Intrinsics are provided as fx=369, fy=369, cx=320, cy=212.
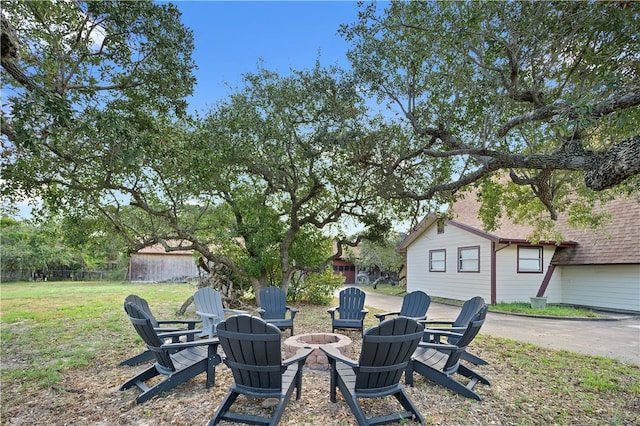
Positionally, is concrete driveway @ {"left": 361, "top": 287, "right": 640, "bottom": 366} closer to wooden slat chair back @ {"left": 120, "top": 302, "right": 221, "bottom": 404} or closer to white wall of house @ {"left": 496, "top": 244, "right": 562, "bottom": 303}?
white wall of house @ {"left": 496, "top": 244, "right": 562, "bottom": 303}

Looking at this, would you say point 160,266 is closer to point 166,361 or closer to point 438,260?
point 438,260

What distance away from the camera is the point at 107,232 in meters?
8.85

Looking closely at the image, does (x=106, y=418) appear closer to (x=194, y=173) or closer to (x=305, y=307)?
(x=194, y=173)

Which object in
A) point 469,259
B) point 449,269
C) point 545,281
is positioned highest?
point 469,259

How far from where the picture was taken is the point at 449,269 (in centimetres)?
1520

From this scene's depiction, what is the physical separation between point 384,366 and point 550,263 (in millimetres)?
12728

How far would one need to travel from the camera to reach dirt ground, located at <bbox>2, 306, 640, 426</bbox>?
3.36m

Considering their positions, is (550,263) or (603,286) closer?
(603,286)

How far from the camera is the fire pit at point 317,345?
468 centimetres

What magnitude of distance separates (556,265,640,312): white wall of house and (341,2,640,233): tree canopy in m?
5.30

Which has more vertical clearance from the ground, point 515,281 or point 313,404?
point 515,281

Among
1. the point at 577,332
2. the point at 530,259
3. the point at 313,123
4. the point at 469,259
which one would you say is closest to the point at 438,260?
the point at 469,259

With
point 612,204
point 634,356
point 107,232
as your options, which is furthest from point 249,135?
point 612,204

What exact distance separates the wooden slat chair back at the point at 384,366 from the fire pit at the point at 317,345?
1.23 metres
